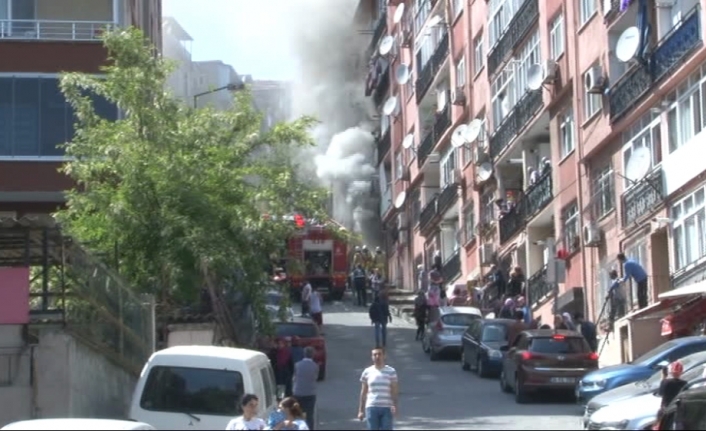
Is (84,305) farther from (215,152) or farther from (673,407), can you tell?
(673,407)

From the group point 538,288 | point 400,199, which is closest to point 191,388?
point 538,288

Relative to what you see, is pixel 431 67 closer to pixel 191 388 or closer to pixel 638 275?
pixel 638 275

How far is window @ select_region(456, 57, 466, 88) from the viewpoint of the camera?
59.9m

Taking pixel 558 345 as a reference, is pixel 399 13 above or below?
above

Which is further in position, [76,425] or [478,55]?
[478,55]

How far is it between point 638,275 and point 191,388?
61.9 ft

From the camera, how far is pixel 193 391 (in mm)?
19203

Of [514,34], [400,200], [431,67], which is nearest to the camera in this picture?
[514,34]

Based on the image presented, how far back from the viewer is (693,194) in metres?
33.7

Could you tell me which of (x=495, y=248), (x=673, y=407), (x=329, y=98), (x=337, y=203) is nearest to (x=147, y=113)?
(x=673, y=407)

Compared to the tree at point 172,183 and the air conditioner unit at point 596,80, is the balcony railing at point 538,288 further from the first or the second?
the tree at point 172,183

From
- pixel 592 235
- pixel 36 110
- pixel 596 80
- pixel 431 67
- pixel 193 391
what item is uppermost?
pixel 431 67

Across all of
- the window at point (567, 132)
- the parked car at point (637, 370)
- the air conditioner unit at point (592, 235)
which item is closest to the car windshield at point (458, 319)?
the air conditioner unit at point (592, 235)

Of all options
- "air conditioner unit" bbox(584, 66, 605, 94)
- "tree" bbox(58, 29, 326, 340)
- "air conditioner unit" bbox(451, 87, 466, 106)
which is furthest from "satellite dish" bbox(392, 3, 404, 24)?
"tree" bbox(58, 29, 326, 340)
